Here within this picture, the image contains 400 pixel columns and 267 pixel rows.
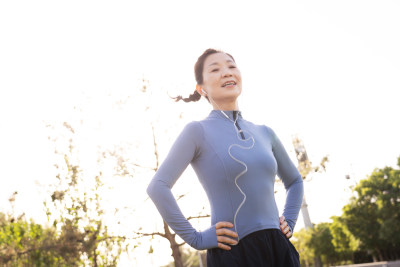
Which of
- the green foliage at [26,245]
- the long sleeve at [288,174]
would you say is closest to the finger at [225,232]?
the long sleeve at [288,174]

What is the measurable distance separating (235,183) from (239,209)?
0.48ft

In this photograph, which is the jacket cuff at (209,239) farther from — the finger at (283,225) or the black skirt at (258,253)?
the finger at (283,225)

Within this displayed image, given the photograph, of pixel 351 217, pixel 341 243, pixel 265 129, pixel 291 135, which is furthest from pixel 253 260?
pixel 341 243

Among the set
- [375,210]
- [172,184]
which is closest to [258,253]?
[172,184]

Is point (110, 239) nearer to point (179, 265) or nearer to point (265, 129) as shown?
point (179, 265)

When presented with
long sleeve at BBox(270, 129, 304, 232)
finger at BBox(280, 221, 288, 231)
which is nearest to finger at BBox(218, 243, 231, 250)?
finger at BBox(280, 221, 288, 231)

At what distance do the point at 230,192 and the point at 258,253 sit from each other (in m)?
0.36

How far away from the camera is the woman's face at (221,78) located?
2824 millimetres

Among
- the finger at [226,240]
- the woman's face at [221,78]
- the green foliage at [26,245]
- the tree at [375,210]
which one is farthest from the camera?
the tree at [375,210]

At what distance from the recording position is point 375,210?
111ft

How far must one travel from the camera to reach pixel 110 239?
33.3ft

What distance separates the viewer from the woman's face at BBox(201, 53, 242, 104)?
2824mm

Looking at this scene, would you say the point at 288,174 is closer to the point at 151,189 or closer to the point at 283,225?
the point at 283,225

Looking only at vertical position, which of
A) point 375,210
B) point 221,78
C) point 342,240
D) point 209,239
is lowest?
point 209,239
